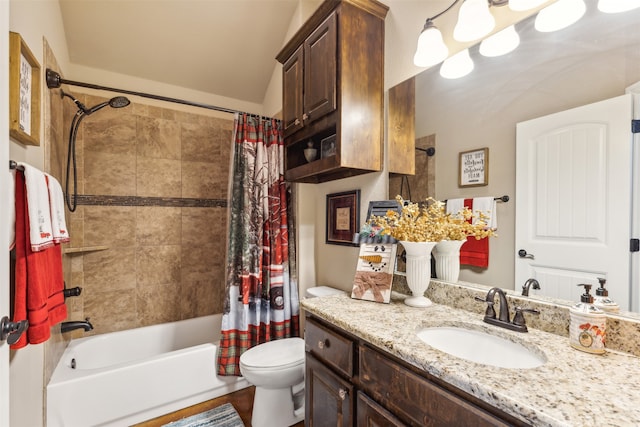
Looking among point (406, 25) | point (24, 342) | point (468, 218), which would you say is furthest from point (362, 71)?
point (24, 342)

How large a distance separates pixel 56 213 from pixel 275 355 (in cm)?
136

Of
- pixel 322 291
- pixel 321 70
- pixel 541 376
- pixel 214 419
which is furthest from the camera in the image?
pixel 322 291

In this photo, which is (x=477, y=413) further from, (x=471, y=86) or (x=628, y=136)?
(x=471, y=86)

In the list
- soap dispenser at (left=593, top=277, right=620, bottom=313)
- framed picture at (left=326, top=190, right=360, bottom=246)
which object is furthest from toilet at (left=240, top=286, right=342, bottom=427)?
soap dispenser at (left=593, top=277, right=620, bottom=313)

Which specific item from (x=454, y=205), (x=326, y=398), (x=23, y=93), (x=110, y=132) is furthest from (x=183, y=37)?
(x=326, y=398)

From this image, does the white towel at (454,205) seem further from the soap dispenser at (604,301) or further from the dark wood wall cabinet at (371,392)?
the dark wood wall cabinet at (371,392)

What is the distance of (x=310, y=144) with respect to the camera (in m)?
2.04

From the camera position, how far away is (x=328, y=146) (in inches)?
76.0

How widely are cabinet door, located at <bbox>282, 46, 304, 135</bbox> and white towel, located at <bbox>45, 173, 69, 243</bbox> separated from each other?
4.23ft

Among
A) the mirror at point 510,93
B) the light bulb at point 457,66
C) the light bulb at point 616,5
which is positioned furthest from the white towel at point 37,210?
the light bulb at point 616,5

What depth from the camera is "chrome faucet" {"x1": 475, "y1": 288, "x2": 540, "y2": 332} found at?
100 cm

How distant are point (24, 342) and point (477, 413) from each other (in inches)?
59.8

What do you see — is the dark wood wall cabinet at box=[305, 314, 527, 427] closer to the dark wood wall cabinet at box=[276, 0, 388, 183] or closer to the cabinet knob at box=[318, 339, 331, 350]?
the cabinet knob at box=[318, 339, 331, 350]

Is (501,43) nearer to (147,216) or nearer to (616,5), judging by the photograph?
(616,5)
